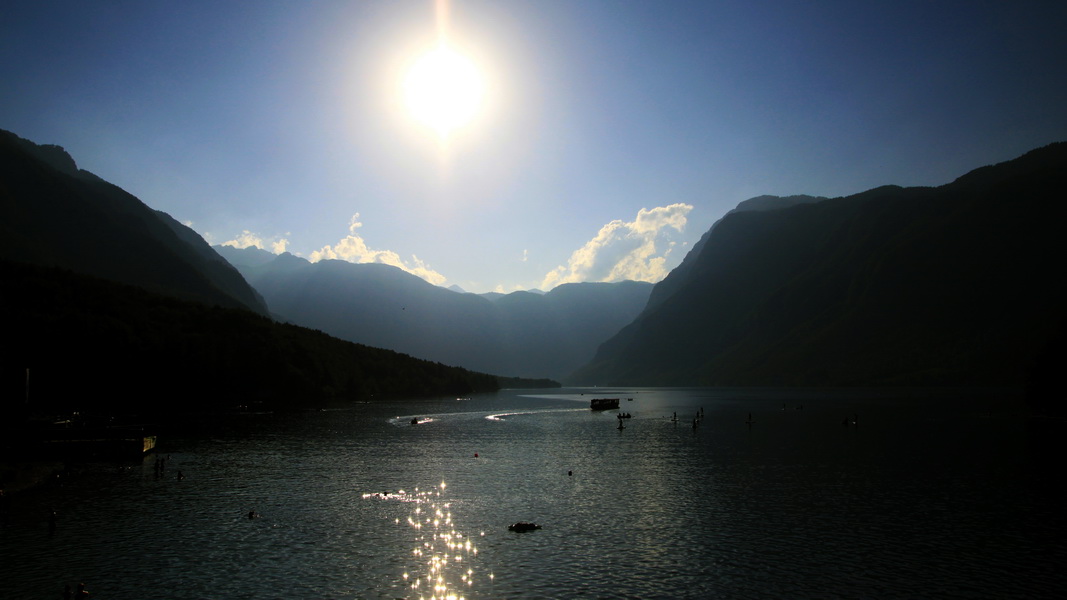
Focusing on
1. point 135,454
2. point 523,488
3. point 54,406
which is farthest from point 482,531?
point 54,406

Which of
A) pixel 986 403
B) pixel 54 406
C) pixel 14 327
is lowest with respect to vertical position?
pixel 986 403

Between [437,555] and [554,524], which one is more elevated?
[437,555]

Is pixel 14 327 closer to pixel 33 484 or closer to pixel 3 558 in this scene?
pixel 33 484

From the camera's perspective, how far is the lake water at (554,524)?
37.0m

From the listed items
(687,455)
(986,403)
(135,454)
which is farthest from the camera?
(986,403)

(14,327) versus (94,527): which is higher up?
(14,327)

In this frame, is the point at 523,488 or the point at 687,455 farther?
the point at 687,455

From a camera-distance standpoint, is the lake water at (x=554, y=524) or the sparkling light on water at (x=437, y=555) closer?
the sparkling light on water at (x=437, y=555)

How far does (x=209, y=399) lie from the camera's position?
199125 mm

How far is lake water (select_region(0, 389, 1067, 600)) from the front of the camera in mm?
36969

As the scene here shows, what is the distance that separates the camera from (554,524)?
50688mm

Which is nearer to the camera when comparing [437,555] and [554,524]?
[437,555]

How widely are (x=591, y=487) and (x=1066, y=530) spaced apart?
129 ft

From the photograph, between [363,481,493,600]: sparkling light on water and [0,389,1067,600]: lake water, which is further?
[0,389,1067,600]: lake water
